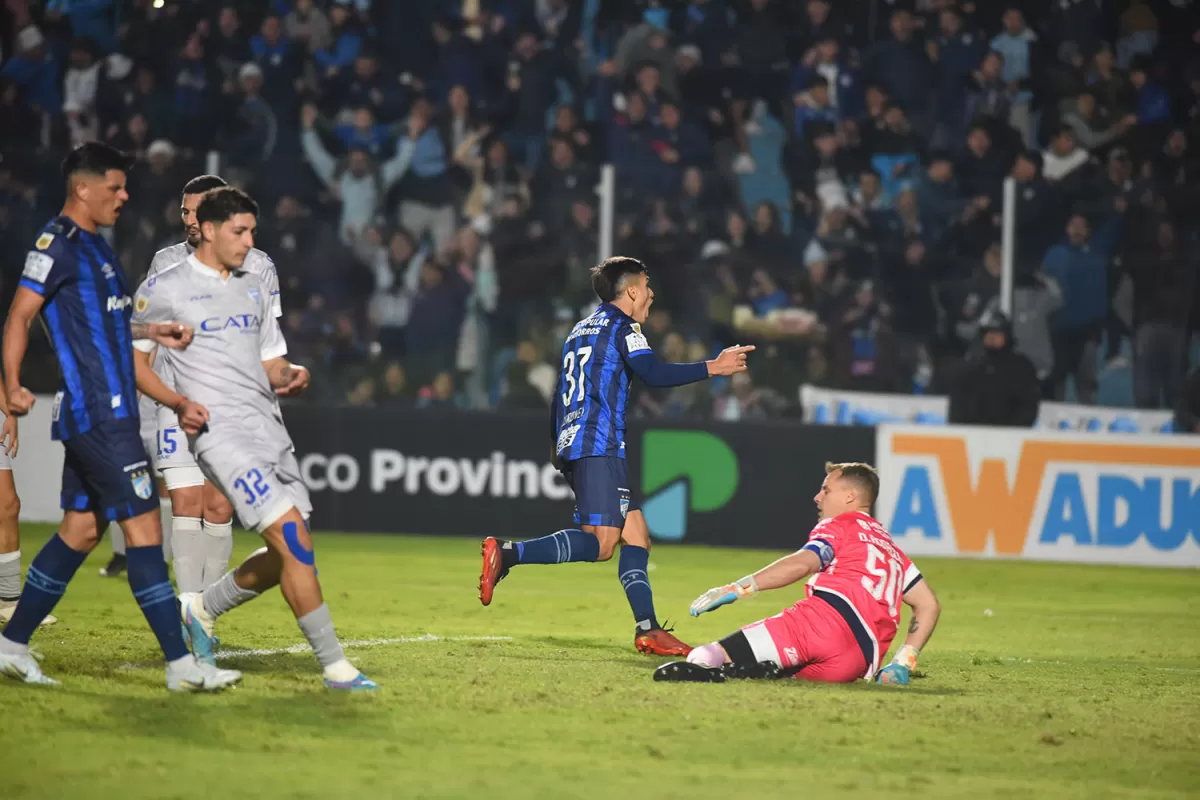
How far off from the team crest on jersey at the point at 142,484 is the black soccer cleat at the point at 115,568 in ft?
18.6

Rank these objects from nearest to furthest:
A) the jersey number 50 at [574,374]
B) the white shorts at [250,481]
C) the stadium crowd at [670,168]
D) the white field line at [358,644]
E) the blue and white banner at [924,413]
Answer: the white shorts at [250,481]
the white field line at [358,644]
the jersey number 50 at [574,374]
the blue and white banner at [924,413]
the stadium crowd at [670,168]

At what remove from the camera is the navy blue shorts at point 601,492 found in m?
7.97

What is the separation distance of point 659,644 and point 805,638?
1260mm

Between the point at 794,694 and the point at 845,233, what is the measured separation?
9295 mm

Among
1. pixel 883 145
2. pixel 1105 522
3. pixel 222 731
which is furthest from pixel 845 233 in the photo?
pixel 222 731

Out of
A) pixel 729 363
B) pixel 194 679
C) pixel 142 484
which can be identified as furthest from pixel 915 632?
pixel 142 484

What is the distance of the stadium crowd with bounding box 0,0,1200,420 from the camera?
1484cm

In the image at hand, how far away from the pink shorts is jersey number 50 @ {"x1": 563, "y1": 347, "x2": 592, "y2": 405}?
1809 millimetres

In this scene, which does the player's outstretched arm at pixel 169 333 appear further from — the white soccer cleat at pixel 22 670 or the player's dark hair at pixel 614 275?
the player's dark hair at pixel 614 275

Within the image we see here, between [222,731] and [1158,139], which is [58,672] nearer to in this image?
[222,731]

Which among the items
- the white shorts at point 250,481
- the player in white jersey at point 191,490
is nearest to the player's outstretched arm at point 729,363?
the player in white jersey at point 191,490

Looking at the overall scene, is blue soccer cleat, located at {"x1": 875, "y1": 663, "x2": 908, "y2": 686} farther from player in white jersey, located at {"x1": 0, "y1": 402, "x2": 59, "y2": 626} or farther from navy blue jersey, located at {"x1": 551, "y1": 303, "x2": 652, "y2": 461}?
player in white jersey, located at {"x1": 0, "y1": 402, "x2": 59, "y2": 626}

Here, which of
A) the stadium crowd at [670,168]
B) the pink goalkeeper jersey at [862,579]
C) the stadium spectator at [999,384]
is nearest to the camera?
the pink goalkeeper jersey at [862,579]

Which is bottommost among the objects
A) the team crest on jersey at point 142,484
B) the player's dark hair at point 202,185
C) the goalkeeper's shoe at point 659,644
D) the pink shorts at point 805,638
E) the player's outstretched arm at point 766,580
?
the goalkeeper's shoe at point 659,644
